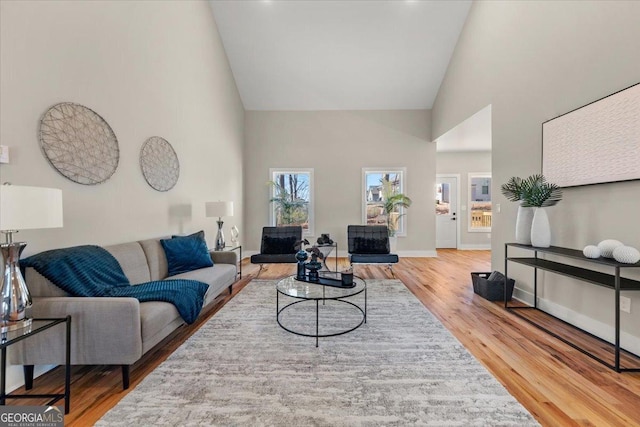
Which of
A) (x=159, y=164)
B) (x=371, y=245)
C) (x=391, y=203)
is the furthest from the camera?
(x=391, y=203)

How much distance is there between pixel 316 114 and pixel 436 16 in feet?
9.47

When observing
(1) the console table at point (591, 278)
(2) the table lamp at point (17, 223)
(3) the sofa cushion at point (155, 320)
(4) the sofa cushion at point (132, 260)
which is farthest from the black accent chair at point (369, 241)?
(2) the table lamp at point (17, 223)

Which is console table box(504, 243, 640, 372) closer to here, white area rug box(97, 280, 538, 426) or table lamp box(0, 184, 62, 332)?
white area rug box(97, 280, 538, 426)

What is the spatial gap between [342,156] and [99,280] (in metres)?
5.26

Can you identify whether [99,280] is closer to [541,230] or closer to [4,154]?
[4,154]

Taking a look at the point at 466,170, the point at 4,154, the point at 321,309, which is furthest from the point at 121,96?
the point at 466,170

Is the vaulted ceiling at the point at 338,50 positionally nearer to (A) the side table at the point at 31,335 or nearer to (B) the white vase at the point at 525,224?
(B) the white vase at the point at 525,224

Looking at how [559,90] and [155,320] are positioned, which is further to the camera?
[559,90]

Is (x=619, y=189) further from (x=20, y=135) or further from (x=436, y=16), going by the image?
(x=20, y=135)

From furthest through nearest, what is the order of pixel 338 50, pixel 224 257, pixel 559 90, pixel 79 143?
pixel 338 50, pixel 224 257, pixel 559 90, pixel 79 143

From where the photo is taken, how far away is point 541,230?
2.83 metres

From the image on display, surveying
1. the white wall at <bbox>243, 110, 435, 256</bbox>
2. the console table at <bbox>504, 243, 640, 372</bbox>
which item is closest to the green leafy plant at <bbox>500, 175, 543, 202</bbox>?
the console table at <bbox>504, 243, 640, 372</bbox>

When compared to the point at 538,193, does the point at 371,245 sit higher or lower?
lower

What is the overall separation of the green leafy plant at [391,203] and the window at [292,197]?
66.0 inches
